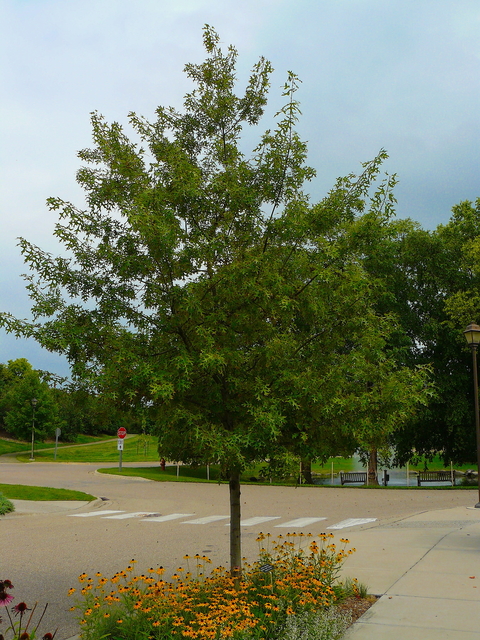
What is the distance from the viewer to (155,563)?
9930 millimetres

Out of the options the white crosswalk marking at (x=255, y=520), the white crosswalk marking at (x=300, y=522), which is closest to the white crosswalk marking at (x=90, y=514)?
the white crosswalk marking at (x=255, y=520)

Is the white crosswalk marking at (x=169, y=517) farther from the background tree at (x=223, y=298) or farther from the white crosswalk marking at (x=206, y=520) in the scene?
the background tree at (x=223, y=298)

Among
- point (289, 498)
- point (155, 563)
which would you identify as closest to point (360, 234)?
point (155, 563)

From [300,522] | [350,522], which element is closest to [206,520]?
[300,522]

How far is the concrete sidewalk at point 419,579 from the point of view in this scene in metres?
5.79

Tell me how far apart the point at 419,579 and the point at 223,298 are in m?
4.61

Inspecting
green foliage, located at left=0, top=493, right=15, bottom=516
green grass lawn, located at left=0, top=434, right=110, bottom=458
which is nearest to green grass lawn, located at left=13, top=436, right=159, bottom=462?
green grass lawn, located at left=0, top=434, right=110, bottom=458

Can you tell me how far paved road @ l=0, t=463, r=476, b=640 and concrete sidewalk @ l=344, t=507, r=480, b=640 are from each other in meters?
1.57

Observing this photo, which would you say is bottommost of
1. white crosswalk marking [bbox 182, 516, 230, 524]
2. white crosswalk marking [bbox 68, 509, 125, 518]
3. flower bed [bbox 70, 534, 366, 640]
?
white crosswalk marking [bbox 68, 509, 125, 518]

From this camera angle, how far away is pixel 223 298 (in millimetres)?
6445

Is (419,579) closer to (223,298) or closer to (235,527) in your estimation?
(235,527)

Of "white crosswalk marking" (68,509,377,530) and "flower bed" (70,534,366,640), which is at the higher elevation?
"flower bed" (70,534,366,640)

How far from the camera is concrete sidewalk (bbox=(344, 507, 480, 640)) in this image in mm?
5785

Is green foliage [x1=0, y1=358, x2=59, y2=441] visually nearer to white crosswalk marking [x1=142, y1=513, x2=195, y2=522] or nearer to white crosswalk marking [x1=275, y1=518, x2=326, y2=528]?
white crosswalk marking [x1=142, y1=513, x2=195, y2=522]
